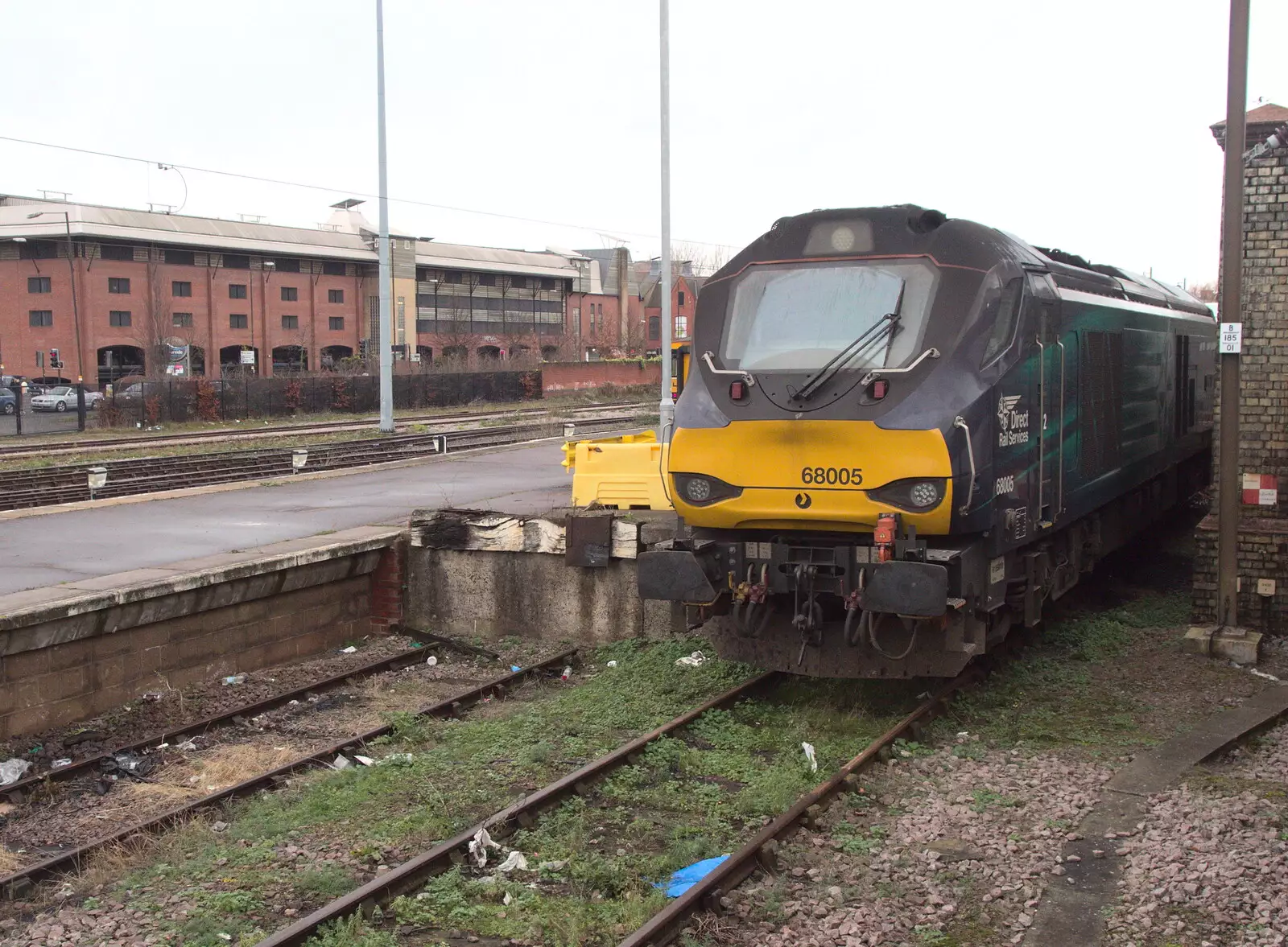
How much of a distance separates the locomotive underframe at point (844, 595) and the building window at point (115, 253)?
59.3 meters

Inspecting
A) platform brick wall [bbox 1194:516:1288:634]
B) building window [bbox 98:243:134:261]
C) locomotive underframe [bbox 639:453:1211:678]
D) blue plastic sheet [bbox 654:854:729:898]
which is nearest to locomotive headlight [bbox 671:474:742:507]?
locomotive underframe [bbox 639:453:1211:678]

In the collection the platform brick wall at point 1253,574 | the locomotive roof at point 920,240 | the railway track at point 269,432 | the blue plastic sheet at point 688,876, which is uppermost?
the locomotive roof at point 920,240

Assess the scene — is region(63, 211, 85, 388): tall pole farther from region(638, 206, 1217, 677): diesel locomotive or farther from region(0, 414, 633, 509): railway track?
region(638, 206, 1217, 677): diesel locomotive

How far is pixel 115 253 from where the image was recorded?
6088 centimetres

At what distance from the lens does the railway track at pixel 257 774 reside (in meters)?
6.70

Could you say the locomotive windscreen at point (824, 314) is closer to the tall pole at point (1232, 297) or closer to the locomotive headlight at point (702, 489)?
the locomotive headlight at point (702, 489)

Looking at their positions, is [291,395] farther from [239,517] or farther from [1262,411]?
[1262,411]

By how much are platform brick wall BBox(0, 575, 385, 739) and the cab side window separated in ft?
23.2

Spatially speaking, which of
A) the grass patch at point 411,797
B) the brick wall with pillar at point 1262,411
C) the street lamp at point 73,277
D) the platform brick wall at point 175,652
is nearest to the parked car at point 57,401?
the street lamp at point 73,277

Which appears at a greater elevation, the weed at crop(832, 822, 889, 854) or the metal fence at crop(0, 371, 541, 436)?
the metal fence at crop(0, 371, 541, 436)

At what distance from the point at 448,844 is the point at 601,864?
833 millimetres

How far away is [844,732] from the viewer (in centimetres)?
854

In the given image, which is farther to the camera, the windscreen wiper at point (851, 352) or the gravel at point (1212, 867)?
the windscreen wiper at point (851, 352)

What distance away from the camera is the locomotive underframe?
7766mm
